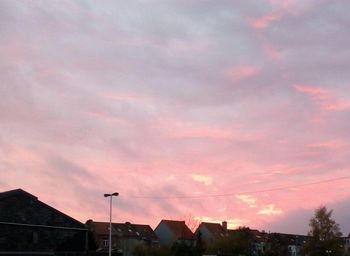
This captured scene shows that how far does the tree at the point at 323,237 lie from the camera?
120m

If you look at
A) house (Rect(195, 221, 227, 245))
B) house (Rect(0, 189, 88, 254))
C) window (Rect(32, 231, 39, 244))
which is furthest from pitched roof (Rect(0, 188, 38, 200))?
house (Rect(195, 221, 227, 245))

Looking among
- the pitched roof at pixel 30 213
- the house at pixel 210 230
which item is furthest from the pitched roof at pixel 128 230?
the pitched roof at pixel 30 213

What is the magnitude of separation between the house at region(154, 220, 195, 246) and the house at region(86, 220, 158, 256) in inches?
109

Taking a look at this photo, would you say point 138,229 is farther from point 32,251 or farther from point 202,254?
point 32,251

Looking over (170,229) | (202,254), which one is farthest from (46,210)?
(170,229)

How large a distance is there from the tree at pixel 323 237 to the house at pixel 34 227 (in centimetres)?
6100

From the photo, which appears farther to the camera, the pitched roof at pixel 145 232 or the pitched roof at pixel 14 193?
the pitched roof at pixel 145 232

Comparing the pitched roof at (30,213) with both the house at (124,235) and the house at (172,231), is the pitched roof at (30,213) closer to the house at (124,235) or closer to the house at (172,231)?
the house at (124,235)

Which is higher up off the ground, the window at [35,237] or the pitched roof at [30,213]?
the pitched roof at [30,213]

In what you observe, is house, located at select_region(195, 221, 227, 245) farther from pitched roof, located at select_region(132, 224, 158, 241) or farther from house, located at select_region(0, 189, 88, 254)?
house, located at select_region(0, 189, 88, 254)

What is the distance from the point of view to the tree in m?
120

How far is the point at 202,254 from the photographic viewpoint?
352 feet

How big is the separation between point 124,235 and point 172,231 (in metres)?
16.0

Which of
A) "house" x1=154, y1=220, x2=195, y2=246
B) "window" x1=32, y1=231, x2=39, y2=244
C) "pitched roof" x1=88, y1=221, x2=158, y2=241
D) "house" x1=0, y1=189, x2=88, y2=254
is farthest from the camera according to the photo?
"house" x1=154, y1=220, x2=195, y2=246
